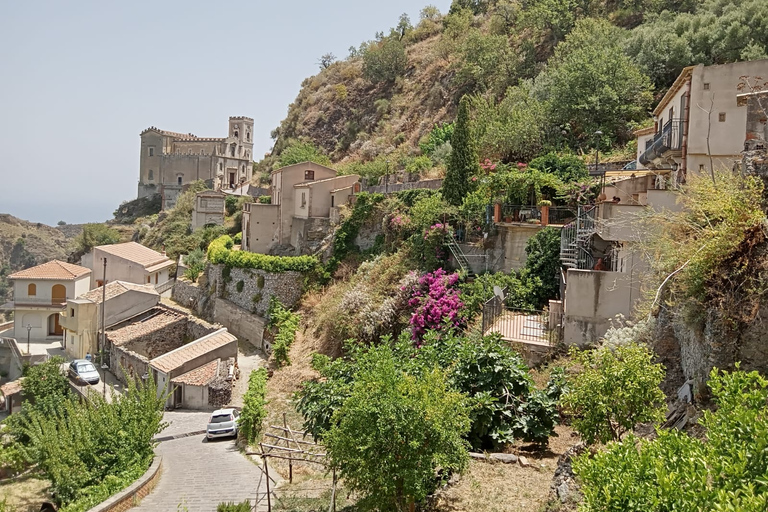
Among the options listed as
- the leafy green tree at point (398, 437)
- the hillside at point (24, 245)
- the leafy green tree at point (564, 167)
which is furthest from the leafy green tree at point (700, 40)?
the hillside at point (24, 245)

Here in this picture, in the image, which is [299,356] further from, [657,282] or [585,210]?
[657,282]

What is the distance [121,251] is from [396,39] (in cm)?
3779

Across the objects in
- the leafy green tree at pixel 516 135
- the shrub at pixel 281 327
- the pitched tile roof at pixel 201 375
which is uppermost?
the leafy green tree at pixel 516 135

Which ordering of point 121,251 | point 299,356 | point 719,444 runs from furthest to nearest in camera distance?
1. point 121,251
2. point 299,356
3. point 719,444

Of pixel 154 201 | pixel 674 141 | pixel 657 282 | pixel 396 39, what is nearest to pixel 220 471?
pixel 657 282

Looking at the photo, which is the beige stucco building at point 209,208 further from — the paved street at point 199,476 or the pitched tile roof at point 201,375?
the paved street at point 199,476

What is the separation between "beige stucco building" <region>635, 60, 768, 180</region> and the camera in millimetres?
17250

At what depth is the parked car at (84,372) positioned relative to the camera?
101 ft

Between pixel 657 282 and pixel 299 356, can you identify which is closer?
pixel 657 282

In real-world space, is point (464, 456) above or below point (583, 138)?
below

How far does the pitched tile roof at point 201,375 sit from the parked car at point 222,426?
3911 millimetres

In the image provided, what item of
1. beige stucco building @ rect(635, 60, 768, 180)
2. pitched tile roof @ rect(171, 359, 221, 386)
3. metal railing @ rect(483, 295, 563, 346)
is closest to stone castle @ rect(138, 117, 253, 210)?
pitched tile roof @ rect(171, 359, 221, 386)

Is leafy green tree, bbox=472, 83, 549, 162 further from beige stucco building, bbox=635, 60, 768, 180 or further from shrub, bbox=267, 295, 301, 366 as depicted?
shrub, bbox=267, 295, 301, 366

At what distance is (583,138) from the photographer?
3262 cm
